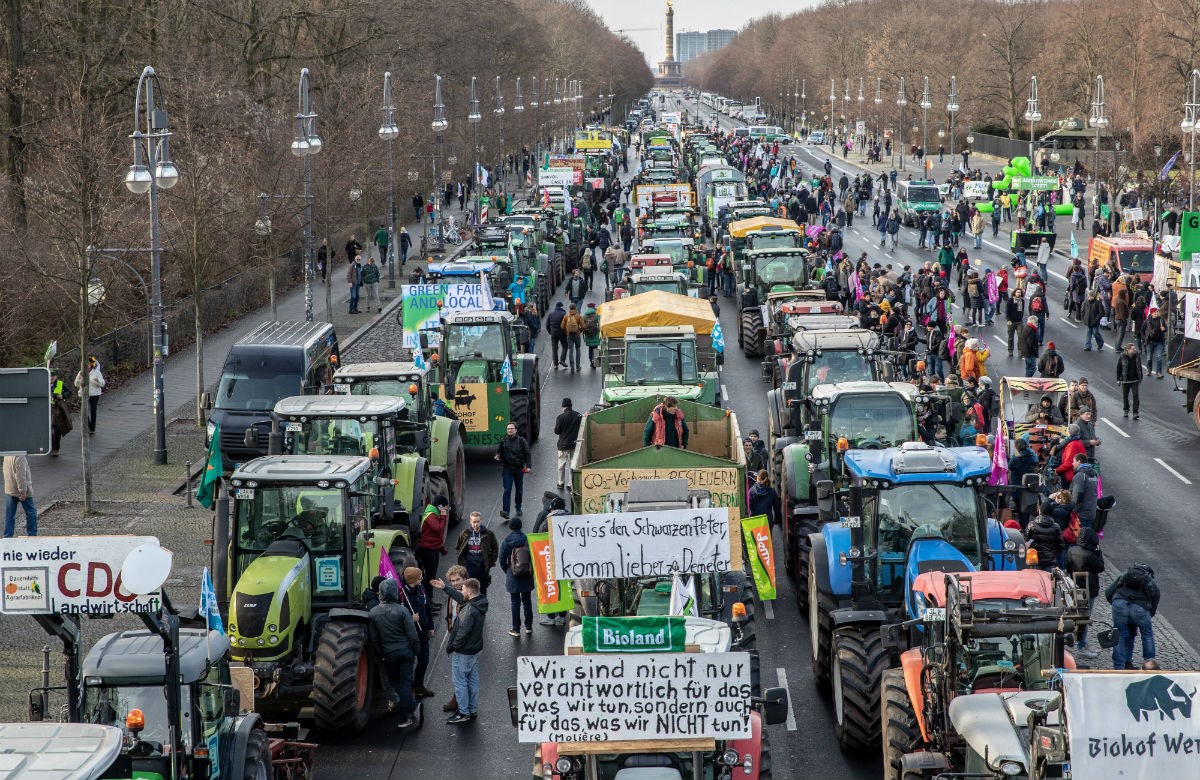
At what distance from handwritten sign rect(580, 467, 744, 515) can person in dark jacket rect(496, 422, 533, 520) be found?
4718 mm

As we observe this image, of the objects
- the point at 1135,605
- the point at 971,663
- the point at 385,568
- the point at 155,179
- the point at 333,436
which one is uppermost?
the point at 155,179

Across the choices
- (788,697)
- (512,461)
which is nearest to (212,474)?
(512,461)

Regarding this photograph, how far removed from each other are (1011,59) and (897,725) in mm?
106087

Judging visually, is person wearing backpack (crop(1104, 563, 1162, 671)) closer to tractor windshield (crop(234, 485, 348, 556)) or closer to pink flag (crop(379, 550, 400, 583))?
pink flag (crop(379, 550, 400, 583))

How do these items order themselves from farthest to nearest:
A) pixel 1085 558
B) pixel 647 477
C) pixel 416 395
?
pixel 416 395, pixel 647 477, pixel 1085 558

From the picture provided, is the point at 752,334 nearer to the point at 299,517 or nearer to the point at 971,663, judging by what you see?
the point at 299,517

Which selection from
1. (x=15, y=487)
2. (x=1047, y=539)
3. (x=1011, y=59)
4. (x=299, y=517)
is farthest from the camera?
(x=1011, y=59)

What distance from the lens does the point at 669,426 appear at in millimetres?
20859

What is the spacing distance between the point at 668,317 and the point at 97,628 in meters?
14.0

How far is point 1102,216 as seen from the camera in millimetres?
68938

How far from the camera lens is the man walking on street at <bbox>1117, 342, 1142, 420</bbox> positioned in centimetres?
2988

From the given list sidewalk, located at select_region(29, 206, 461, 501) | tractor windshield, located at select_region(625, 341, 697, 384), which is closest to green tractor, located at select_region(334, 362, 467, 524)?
tractor windshield, located at select_region(625, 341, 697, 384)

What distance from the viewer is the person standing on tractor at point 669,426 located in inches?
819

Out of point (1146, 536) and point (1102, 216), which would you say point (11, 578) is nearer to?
point (1146, 536)
